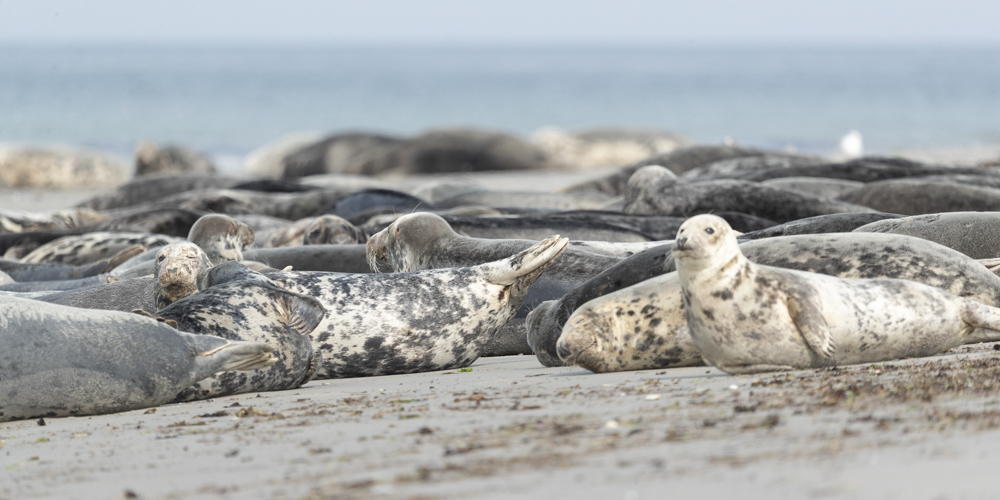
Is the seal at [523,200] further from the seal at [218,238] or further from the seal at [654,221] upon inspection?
the seal at [218,238]

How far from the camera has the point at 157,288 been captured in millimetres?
5574

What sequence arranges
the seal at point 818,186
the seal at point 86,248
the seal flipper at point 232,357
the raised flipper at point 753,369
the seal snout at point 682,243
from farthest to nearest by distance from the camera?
1. the seal at point 818,186
2. the seal at point 86,248
3. the seal flipper at point 232,357
4. the raised flipper at point 753,369
5. the seal snout at point 682,243

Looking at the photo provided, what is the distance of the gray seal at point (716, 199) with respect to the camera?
8.45m

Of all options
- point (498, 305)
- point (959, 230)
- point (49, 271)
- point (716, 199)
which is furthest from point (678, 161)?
point (498, 305)

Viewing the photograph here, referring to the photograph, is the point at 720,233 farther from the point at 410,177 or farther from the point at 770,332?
the point at 410,177

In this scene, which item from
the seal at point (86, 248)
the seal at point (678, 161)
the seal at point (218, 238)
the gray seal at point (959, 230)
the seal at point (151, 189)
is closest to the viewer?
the gray seal at point (959, 230)

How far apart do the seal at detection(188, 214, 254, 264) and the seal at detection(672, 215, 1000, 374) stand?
406 cm

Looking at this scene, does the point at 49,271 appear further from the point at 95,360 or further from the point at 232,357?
the point at 232,357

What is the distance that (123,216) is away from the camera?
10.8 meters

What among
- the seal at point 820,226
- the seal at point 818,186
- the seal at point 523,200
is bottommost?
the seal at point 523,200

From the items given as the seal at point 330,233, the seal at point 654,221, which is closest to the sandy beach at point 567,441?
the seal at point 654,221

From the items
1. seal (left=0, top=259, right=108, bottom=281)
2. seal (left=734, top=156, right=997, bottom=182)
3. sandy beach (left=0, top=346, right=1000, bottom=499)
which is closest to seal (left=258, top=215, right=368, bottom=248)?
→ seal (left=0, top=259, right=108, bottom=281)

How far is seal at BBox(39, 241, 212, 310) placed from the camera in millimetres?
5438

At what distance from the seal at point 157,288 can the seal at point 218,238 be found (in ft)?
3.29
